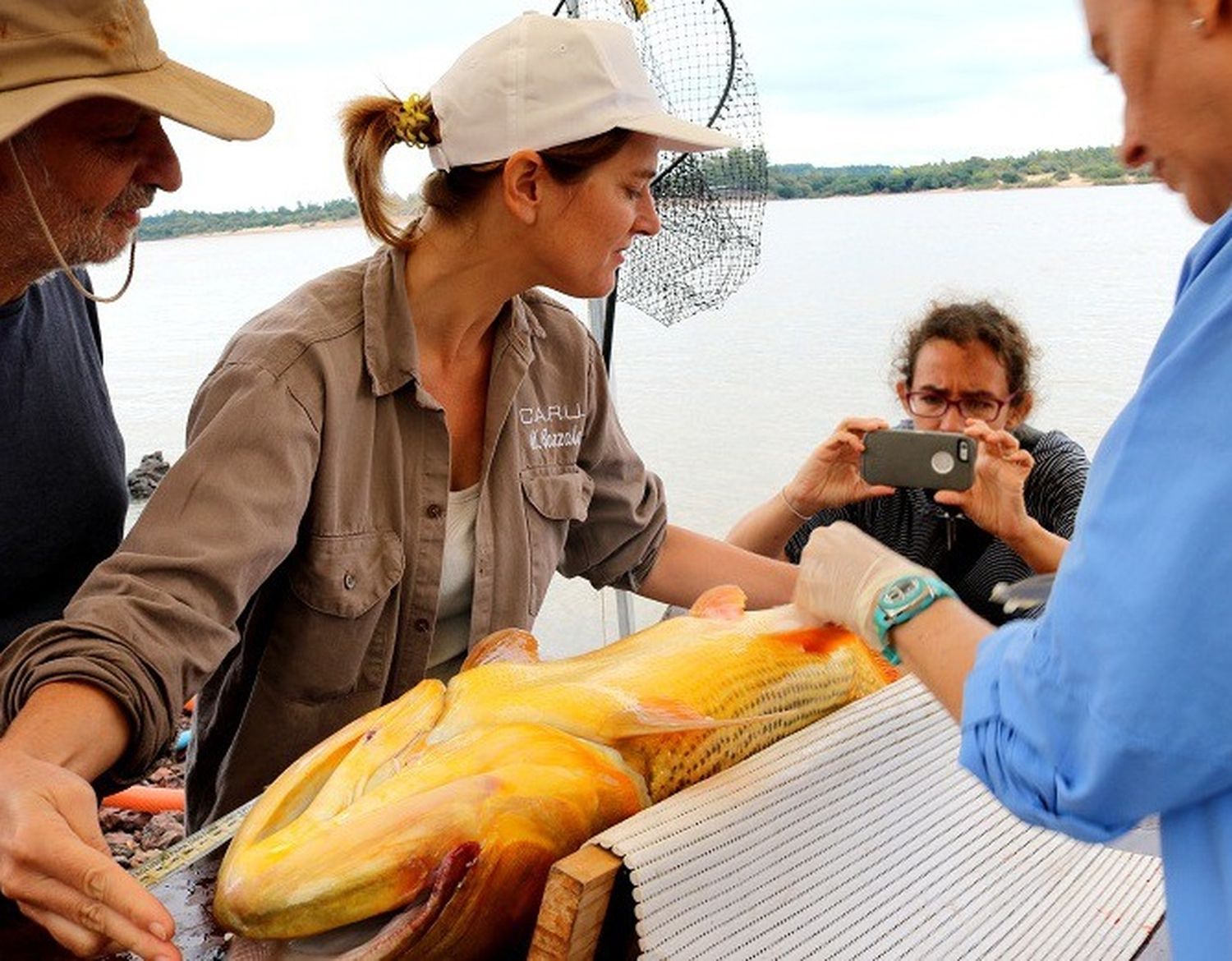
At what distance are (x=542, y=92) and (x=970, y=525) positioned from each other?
1779mm

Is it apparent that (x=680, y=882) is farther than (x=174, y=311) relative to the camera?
No

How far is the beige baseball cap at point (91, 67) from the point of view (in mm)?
1665

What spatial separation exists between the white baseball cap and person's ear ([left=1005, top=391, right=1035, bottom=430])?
1.51 metres

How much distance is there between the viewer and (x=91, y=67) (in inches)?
68.4

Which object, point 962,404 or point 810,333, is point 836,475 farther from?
point 810,333

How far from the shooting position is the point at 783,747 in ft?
5.13

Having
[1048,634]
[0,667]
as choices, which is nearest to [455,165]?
[0,667]

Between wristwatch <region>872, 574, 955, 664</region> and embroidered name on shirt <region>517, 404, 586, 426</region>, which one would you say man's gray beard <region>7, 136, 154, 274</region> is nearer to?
embroidered name on shirt <region>517, 404, 586, 426</region>

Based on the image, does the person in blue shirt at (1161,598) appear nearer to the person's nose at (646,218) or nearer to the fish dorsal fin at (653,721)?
the fish dorsal fin at (653,721)

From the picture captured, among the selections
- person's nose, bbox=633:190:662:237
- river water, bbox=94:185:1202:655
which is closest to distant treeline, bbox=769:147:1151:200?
river water, bbox=94:185:1202:655

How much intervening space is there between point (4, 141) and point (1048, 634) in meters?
1.58

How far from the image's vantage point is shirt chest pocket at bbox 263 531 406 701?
6.64 feet

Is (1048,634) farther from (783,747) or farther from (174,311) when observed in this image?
(174,311)

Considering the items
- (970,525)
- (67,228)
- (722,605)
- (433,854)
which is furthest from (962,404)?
(433,854)
